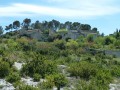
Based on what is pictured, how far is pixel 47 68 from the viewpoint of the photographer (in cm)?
2377

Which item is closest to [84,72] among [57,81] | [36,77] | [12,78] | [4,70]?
[36,77]

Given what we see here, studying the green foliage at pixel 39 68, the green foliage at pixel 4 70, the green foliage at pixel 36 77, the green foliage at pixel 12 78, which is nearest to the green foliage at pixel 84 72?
the green foliage at pixel 39 68

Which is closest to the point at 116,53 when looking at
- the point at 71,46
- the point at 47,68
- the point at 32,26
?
the point at 71,46

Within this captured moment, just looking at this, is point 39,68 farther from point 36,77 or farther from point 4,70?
point 4,70

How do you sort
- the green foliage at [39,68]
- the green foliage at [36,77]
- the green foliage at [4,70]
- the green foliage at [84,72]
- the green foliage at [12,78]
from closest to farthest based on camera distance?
the green foliage at [12,78], the green foliage at [36,77], the green foliage at [4,70], the green foliage at [39,68], the green foliage at [84,72]

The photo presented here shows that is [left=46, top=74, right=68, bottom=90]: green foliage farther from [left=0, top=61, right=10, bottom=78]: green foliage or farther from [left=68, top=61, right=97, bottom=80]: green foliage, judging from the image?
[left=68, top=61, right=97, bottom=80]: green foliage

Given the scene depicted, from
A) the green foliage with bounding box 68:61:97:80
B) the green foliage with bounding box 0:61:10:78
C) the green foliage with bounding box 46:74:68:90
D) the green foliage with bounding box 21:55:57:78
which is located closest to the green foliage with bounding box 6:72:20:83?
the green foliage with bounding box 0:61:10:78

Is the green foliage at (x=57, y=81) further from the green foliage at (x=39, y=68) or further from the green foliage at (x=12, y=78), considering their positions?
the green foliage at (x=39, y=68)

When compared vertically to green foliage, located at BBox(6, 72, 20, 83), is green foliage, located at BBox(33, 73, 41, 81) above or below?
below

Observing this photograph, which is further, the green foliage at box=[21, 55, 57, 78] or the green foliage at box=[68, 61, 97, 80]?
the green foliage at box=[68, 61, 97, 80]

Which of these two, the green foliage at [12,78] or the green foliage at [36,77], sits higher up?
the green foliage at [12,78]

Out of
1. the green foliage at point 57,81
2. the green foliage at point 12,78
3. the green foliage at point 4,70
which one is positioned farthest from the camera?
the green foliage at point 4,70

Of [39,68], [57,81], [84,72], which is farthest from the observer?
[84,72]

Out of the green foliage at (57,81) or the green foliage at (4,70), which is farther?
the green foliage at (4,70)
